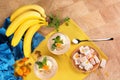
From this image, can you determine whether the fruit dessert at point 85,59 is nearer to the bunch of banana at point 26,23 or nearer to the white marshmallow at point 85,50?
the white marshmallow at point 85,50

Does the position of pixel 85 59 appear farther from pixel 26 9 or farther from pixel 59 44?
pixel 26 9

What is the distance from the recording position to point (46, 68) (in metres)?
1.11

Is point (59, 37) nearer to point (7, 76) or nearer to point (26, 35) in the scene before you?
point (26, 35)

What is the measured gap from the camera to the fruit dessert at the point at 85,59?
1.12m

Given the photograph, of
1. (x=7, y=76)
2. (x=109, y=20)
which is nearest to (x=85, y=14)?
(x=109, y=20)

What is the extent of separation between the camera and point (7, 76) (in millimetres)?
1128

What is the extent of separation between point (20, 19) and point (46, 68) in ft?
0.68

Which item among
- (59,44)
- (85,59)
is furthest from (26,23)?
(85,59)

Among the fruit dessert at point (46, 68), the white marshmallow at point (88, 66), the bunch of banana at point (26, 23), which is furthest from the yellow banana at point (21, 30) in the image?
the white marshmallow at point (88, 66)

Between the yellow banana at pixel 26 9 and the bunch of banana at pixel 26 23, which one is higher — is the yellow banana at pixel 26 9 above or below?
above

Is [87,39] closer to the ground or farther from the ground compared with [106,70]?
farther from the ground

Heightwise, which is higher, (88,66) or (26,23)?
(26,23)

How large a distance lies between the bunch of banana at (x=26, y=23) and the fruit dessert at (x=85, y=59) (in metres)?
0.17

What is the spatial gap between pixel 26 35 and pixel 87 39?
0.75ft
